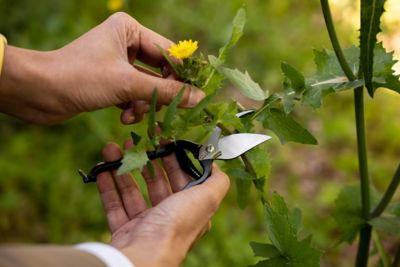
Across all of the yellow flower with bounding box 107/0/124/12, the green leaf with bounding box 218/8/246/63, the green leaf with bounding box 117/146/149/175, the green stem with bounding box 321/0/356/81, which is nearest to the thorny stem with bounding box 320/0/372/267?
the green stem with bounding box 321/0/356/81

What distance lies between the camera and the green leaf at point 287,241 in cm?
94

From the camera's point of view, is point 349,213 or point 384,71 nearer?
point 384,71

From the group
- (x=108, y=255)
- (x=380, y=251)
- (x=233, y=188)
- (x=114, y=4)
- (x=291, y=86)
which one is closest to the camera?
(x=108, y=255)

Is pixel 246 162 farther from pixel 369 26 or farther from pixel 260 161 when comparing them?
pixel 369 26

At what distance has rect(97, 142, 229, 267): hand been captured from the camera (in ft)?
2.83

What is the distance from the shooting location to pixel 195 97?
992mm

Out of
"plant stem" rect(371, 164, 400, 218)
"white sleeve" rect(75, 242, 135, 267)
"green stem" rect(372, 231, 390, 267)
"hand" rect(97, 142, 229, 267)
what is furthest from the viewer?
"green stem" rect(372, 231, 390, 267)

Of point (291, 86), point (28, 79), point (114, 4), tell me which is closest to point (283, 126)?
point (291, 86)

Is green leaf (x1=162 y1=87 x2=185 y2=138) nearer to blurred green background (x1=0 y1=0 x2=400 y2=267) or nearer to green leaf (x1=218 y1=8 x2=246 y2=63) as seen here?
green leaf (x1=218 y1=8 x2=246 y2=63)

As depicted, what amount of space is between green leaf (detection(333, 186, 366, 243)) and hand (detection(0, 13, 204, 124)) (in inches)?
16.7

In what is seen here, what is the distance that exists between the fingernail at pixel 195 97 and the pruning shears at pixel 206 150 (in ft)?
0.22

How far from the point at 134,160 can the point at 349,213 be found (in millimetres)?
513

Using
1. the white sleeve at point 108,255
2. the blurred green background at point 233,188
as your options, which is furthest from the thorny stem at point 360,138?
the blurred green background at point 233,188

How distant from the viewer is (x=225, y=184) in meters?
1.00
